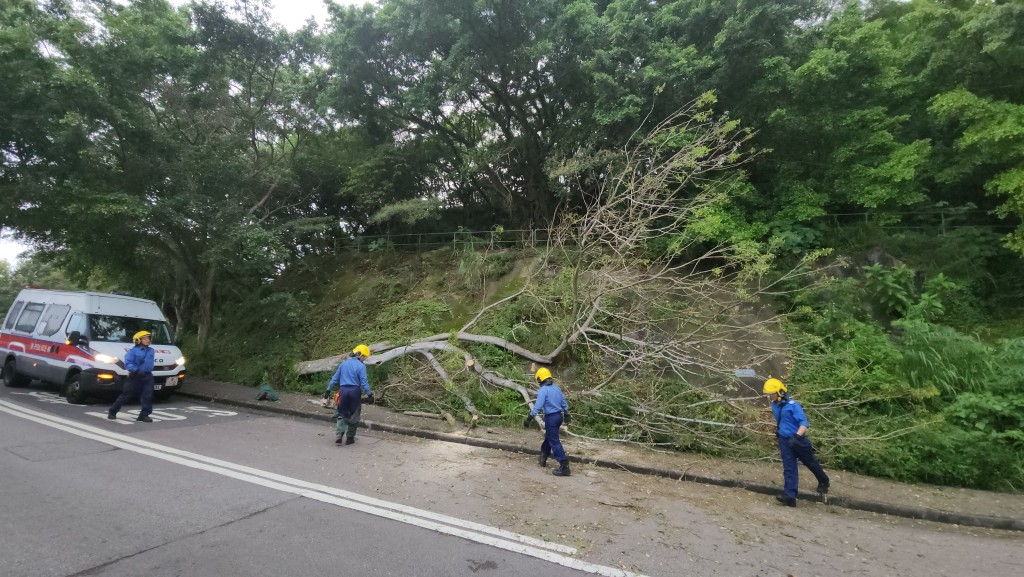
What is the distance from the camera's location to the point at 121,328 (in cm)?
971

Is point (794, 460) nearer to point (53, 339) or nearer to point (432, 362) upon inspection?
point (432, 362)

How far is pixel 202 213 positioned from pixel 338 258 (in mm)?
5708

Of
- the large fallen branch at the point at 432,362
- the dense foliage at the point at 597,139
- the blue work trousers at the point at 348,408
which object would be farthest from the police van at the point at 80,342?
the blue work trousers at the point at 348,408

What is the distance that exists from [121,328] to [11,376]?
3644 mm

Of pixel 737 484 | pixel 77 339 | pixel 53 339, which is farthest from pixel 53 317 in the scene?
pixel 737 484

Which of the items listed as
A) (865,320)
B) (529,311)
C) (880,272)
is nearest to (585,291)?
(529,311)

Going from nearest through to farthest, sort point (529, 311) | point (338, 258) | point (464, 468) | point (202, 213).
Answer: point (464, 468) < point (529, 311) < point (202, 213) < point (338, 258)

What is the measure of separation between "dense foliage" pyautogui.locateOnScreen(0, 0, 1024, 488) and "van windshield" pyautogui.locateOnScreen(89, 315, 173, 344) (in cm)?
221

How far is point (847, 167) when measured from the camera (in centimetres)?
1146

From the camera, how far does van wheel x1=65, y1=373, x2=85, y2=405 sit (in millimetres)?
8711

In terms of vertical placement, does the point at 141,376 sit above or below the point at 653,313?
below

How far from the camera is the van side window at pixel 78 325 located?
9.15 meters

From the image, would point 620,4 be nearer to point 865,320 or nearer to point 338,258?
point 865,320

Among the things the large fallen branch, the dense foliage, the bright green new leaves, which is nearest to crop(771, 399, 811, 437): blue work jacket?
the dense foliage
